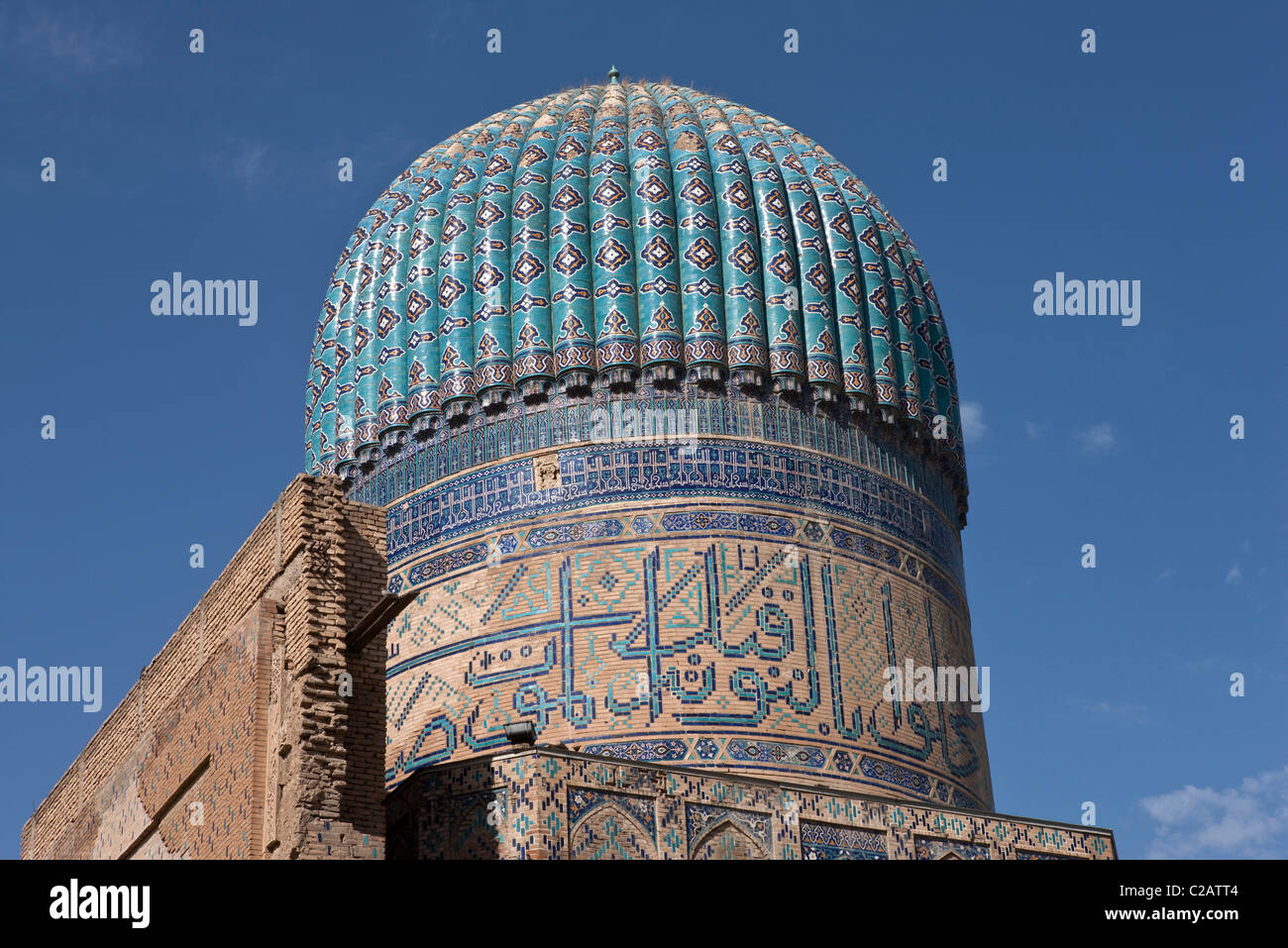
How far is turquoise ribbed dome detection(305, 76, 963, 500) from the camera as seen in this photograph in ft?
36.2

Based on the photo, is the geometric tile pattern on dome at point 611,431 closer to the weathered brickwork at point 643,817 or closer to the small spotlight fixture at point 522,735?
the weathered brickwork at point 643,817

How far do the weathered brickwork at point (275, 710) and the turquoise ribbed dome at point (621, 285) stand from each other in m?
2.63

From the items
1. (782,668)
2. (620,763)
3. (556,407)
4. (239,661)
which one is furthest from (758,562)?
(239,661)

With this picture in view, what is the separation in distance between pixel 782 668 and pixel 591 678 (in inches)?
38.8

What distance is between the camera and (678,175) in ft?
37.9

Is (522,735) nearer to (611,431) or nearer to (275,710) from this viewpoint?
(275,710)

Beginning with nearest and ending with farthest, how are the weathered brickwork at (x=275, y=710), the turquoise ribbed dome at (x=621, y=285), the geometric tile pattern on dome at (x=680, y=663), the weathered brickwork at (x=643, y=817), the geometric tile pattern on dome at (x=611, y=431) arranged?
1. the weathered brickwork at (x=275, y=710)
2. the weathered brickwork at (x=643, y=817)
3. the geometric tile pattern on dome at (x=680, y=663)
4. the geometric tile pattern on dome at (x=611, y=431)
5. the turquoise ribbed dome at (x=621, y=285)

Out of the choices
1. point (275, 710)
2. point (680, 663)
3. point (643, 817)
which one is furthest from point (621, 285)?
point (275, 710)

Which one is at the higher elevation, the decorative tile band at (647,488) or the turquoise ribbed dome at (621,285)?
the turquoise ribbed dome at (621,285)

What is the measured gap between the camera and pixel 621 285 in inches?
437

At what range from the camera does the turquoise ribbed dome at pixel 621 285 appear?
1105 centimetres

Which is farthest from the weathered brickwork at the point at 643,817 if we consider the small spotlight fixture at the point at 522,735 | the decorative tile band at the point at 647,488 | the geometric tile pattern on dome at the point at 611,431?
the geometric tile pattern on dome at the point at 611,431
